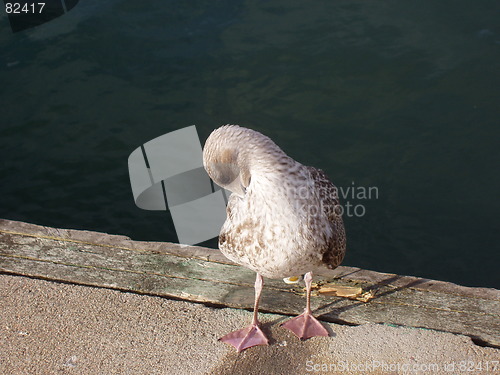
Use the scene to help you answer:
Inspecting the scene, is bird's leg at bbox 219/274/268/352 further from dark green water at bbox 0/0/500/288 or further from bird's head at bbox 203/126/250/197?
dark green water at bbox 0/0/500/288

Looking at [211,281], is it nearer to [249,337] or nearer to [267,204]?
[249,337]

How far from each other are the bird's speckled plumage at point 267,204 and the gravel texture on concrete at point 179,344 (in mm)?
567

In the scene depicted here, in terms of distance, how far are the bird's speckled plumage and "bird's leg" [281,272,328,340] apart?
0.41 meters

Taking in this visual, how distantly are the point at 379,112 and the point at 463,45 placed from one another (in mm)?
2353

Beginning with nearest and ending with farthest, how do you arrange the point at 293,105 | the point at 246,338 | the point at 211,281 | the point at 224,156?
the point at 224,156 → the point at 246,338 → the point at 211,281 → the point at 293,105

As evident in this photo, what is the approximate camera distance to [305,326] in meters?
4.09

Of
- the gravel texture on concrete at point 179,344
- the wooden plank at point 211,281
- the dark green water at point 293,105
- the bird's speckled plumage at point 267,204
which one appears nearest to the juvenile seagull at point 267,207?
the bird's speckled plumage at point 267,204

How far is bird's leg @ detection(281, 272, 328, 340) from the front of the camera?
4.06m

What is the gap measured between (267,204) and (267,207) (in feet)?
0.06

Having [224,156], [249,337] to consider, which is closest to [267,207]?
[224,156]

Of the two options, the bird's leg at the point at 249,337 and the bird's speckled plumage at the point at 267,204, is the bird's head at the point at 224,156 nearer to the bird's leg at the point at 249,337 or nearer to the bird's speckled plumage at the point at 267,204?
the bird's speckled plumage at the point at 267,204

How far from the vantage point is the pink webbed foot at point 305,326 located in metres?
4.06

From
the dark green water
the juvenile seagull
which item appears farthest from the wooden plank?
the dark green water

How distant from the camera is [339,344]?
13.3ft
